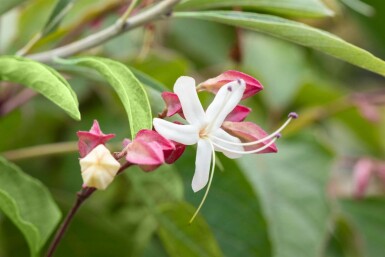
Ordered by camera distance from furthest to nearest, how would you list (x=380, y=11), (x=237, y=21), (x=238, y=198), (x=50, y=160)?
(x=380, y=11)
(x=50, y=160)
(x=238, y=198)
(x=237, y=21)

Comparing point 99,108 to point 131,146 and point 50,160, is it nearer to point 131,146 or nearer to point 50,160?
point 50,160

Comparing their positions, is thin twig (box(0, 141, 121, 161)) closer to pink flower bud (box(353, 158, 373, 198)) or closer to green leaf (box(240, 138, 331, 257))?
green leaf (box(240, 138, 331, 257))

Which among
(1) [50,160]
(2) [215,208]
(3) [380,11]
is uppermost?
(3) [380,11]

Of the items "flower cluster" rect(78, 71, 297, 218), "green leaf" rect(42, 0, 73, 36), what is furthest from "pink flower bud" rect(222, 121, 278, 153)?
"green leaf" rect(42, 0, 73, 36)

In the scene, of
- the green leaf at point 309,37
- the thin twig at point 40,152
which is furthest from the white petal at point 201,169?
the thin twig at point 40,152

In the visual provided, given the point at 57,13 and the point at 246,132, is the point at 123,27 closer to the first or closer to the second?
the point at 57,13

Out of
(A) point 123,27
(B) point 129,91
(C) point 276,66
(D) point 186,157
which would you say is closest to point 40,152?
(D) point 186,157

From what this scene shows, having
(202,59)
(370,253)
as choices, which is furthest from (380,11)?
(370,253)
